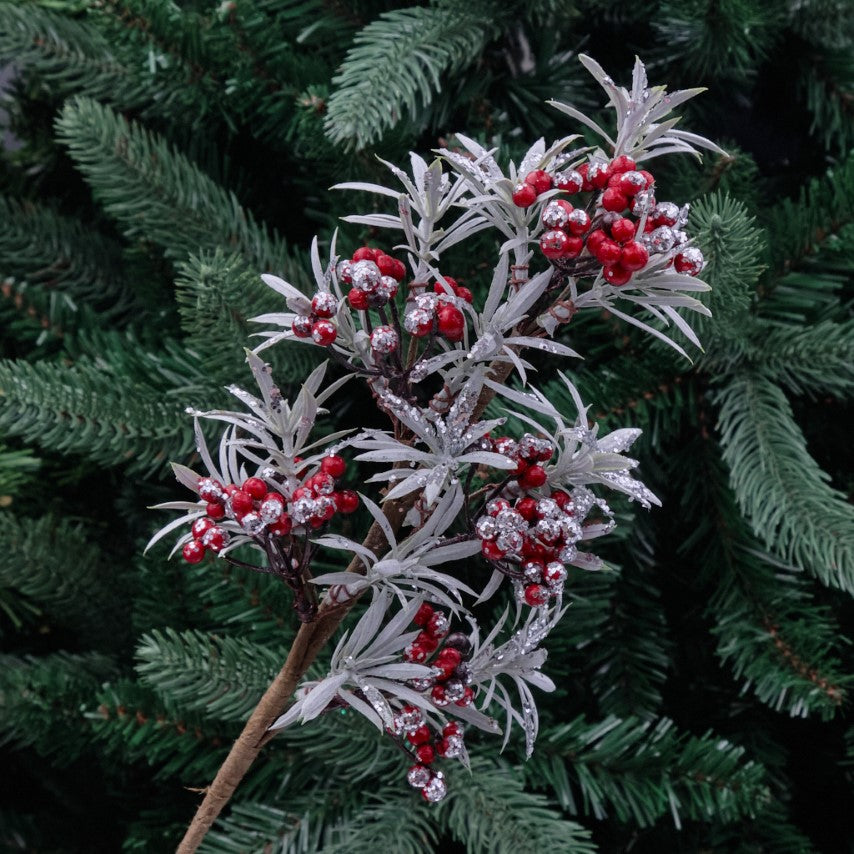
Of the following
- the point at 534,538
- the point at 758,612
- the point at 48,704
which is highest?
the point at 534,538

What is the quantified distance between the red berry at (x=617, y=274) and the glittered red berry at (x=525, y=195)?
0.03 metres

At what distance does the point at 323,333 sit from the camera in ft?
0.87

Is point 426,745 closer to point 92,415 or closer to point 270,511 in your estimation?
point 270,511

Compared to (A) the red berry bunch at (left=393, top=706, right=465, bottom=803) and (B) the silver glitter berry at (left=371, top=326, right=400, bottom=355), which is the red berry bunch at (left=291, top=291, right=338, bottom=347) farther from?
(A) the red berry bunch at (left=393, top=706, right=465, bottom=803)

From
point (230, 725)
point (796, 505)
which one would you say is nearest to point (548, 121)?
point (796, 505)

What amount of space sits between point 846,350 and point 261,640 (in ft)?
0.96

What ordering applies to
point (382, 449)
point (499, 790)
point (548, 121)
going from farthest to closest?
point (548, 121) < point (499, 790) < point (382, 449)

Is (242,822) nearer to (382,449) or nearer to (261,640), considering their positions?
(261,640)

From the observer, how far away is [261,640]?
465 mm

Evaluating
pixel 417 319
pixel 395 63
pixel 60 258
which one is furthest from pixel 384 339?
pixel 60 258

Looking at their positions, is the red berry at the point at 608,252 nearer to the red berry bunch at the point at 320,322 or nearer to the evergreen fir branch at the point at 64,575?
the red berry bunch at the point at 320,322

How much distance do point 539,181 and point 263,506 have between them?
12 centimetres

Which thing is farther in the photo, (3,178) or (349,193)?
(3,178)

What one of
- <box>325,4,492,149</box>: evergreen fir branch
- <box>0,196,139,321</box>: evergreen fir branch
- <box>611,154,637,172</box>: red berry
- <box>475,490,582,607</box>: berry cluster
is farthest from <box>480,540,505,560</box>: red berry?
<box>0,196,139,321</box>: evergreen fir branch
